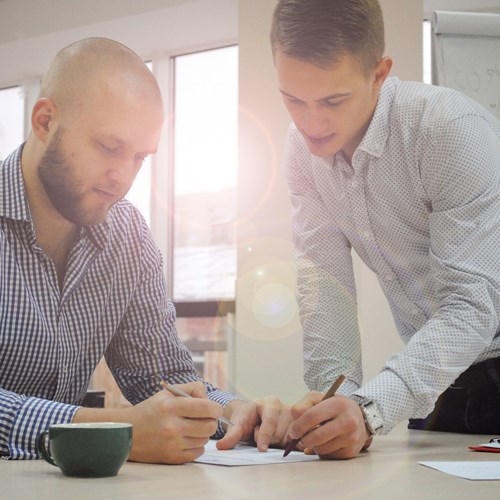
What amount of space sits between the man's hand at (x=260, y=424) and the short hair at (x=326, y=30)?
69 centimetres

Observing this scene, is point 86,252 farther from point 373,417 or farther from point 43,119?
point 373,417

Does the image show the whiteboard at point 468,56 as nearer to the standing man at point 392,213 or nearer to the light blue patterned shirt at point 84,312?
the standing man at point 392,213

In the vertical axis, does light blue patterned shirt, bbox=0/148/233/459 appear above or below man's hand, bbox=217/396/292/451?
above

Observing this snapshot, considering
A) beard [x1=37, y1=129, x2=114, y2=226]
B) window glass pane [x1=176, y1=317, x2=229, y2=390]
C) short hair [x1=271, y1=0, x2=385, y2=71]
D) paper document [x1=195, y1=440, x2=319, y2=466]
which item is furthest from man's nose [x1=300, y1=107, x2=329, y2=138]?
window glass pane [x1=176, y1=317, x2=229, y2=390]

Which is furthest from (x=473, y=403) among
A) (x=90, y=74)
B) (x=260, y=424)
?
(x=90, y=74)

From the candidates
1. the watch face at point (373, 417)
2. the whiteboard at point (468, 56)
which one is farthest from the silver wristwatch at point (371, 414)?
the whiteboard at point (468, 56)

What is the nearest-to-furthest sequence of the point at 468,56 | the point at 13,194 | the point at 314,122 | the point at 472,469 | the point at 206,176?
the point at 472,469 < the point at 13,194 < the point at 314,122 < the point at 468,56 < the point at 206,176

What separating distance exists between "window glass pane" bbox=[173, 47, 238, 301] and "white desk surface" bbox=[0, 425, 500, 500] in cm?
330

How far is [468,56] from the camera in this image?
237cm

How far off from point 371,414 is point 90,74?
2.86 ft

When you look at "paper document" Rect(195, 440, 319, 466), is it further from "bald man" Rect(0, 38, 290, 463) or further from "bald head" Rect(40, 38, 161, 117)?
"bald head" Rect(40, 38, 161, 117)

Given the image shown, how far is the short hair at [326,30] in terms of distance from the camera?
151 centimetres

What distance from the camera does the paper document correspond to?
978mm

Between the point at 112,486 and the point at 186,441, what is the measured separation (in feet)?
0.66
